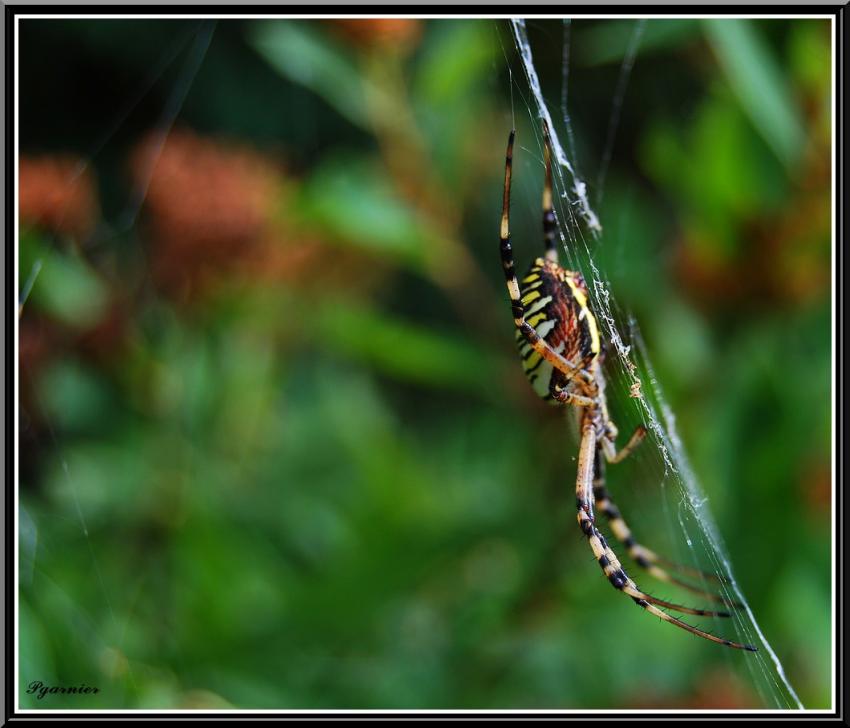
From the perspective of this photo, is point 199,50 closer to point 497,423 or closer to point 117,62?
point 117,62

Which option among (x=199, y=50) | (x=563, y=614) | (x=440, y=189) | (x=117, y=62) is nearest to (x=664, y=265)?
(x=440, y=189)

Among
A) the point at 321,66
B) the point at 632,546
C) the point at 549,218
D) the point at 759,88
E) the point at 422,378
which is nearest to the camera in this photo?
the point at 549,218

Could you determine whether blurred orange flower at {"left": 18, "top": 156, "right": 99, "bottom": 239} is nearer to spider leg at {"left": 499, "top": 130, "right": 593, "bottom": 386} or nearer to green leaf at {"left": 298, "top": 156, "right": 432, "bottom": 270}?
green leaf at {"left": 298, "top": 156, "right": 432, "bottom": 270}

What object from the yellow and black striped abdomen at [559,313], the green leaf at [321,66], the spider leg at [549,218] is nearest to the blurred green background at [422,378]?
the green leaf at [321,66]

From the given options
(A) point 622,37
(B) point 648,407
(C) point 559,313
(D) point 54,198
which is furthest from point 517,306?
(D) point 54,198

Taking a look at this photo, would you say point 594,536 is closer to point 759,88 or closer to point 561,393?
point 561,393

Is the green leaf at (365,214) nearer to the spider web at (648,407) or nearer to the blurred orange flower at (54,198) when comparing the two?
the spider web at (648,407)
